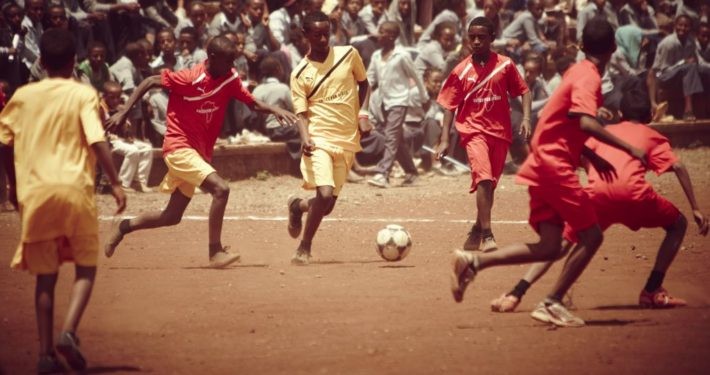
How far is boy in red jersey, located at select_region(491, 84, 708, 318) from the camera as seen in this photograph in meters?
8.71

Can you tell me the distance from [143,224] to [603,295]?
3.93 meters

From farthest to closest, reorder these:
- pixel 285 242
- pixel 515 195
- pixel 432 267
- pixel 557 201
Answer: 1. pixel 515 195
2. pixel 285 242
3. pixel 432 267
4. pixel 557 201

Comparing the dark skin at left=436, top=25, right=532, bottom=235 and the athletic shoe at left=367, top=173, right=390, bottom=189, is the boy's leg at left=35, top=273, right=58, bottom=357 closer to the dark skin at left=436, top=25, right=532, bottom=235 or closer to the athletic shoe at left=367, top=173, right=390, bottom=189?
the dark skin at left=436, top=25, right=532, bottom=235

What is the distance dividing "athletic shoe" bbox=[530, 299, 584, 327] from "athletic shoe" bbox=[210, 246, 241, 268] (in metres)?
3.41

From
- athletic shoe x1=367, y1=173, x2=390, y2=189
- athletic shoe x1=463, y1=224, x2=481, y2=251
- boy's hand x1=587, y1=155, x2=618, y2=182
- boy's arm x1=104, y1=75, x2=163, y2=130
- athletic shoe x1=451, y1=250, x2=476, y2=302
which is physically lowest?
athletic shoe x1=367, y1=173, x2=390, y2=189

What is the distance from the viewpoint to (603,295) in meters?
9.53

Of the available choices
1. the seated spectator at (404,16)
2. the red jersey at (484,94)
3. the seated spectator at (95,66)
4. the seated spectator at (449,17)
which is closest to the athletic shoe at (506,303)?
the red jersey at (484,94)

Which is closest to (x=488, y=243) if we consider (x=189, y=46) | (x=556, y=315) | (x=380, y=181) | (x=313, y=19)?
(x=313, y=19)

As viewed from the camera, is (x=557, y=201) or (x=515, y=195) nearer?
(x=557, y=201)

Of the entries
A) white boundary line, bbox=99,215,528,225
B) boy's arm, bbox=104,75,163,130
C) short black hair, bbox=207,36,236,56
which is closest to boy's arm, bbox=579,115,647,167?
short black hair, bbox=207,36,236,56

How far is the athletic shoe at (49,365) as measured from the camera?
277 inches

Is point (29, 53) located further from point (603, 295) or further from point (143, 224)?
point (603, 295)

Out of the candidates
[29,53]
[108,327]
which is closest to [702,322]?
[108,327]

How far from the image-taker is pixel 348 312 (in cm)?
891
